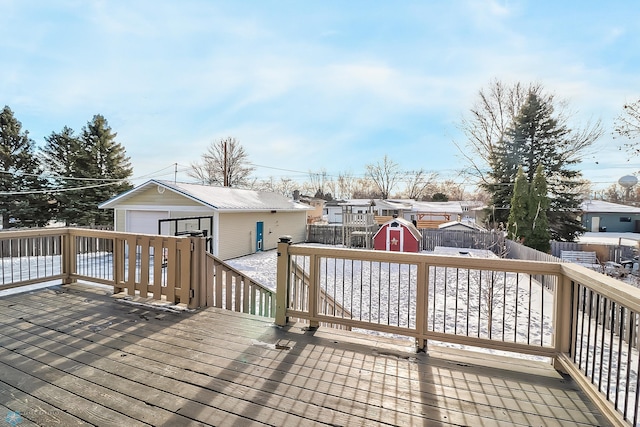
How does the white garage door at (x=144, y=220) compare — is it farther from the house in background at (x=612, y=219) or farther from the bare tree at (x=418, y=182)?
the house in background at (x=612, y=219)

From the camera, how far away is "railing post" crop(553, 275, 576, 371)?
8.32ft

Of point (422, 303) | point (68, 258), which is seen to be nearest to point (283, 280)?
point (422, 303)

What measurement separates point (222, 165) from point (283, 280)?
30793mm

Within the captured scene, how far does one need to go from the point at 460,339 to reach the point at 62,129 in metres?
28.8

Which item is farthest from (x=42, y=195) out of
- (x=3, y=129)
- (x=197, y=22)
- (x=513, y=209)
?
(x=513, y=209)

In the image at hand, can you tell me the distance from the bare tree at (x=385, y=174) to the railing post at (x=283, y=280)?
39962 millimetres

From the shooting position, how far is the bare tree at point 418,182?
45.2 m

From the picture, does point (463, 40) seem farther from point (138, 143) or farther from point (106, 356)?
point (138, 143)

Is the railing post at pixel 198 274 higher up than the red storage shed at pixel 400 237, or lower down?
higher up

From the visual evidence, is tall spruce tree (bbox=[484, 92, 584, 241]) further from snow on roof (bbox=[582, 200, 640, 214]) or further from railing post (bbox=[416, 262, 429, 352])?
railing post (bbox=[416, 262, 429, 352])

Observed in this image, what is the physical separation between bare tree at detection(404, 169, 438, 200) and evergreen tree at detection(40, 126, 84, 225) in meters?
36.2

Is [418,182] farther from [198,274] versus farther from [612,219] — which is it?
[198,274]

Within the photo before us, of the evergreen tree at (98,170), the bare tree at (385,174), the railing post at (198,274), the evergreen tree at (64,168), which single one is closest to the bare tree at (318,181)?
the bare tree at (385,174)

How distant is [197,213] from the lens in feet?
44.2
